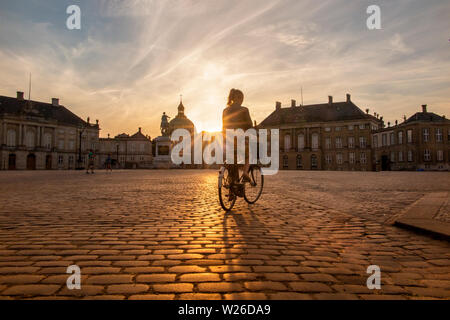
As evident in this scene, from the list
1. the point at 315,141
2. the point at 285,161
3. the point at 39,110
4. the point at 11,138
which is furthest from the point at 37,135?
the point at 315,141

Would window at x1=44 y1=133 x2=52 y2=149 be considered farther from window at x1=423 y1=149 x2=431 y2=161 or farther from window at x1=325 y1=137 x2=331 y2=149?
window at x1=423 y1=149 x2=431 y2=161

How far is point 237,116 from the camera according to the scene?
571cm

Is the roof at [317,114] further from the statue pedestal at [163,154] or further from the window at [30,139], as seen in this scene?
the window at [30,139]

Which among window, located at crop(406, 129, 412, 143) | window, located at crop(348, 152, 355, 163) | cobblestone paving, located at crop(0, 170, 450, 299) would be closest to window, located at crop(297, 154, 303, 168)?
window, located at crop(348, 152, 355, 163)

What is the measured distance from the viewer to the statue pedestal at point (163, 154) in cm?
5484

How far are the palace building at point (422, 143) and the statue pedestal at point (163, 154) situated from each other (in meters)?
39.8

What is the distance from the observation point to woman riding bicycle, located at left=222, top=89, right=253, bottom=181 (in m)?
5.72

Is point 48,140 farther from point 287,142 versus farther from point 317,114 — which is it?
point 317,114

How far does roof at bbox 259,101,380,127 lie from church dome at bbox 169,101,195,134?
60.7 ft

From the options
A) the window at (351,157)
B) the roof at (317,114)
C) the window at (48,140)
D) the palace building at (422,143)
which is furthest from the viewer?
the window at (48,140)

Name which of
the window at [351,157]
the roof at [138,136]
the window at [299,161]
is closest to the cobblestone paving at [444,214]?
the window at [351,157]

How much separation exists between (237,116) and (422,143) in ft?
190
